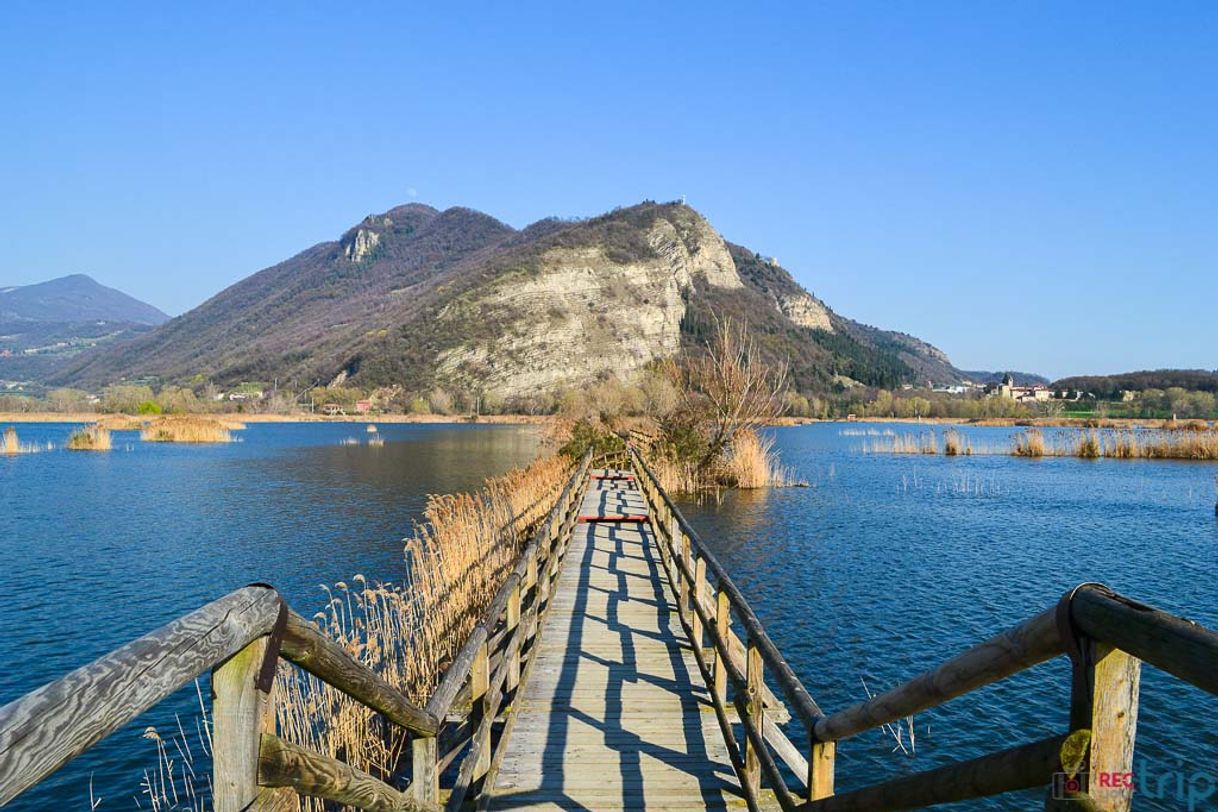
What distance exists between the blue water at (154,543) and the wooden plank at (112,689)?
812 centimetres

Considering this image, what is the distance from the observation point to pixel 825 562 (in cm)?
1834

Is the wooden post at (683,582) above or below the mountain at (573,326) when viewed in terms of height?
below

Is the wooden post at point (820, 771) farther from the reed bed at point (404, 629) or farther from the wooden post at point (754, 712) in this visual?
the reed bed at point (404, 629)

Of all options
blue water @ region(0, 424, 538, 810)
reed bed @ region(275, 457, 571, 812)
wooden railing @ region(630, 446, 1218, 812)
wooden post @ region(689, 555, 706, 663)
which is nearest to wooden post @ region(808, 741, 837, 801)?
wooden railing @ region(630, 446, 1218, 812)

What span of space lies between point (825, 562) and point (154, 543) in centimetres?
1823

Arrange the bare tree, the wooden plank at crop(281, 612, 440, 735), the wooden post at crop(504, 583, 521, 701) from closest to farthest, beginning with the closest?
the wooden plank at crop(281, 612, 440, 735) → the wooden post at crop(504, 583, 521, 701) → the bare tree

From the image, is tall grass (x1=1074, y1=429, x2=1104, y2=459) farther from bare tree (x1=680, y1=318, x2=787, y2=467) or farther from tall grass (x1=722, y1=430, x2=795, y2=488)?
tall grass (x1=722, y1=430, x2=795, y2=488)

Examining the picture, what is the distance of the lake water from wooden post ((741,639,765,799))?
3797 mm

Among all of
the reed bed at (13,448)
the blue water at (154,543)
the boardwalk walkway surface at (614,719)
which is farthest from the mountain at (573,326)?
the boardwalk walkway surface at (614,719)

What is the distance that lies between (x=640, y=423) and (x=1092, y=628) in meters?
33.8

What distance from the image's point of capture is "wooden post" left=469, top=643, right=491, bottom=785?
5.02 metres

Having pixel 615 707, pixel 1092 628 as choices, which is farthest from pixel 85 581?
pixel 1092 628

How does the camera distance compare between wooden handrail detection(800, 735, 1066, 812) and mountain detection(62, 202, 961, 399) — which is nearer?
wooden handrail detection(800, 735, 1066, 812)

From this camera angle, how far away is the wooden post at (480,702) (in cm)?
502
